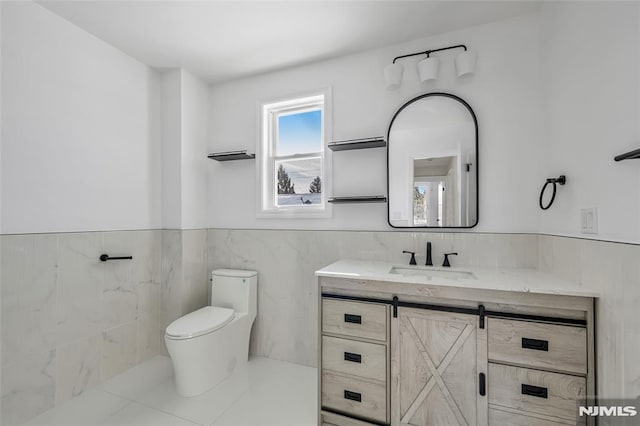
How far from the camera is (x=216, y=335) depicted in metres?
2.06

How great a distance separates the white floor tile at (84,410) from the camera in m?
1.72

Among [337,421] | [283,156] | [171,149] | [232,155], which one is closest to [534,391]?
[337,421]

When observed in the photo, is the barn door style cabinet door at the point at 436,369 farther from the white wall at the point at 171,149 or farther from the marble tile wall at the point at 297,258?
the white wall at the point at 171,149

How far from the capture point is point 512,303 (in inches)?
53.4

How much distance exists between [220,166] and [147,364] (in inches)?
73.2

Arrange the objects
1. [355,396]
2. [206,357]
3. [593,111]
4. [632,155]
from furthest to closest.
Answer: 1. [206,357]
2. [355,396]
3. [593,111]
4. [632,155]

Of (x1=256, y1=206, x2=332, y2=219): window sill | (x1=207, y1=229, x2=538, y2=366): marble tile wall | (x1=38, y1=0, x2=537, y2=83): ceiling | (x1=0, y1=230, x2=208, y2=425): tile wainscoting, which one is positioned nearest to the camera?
(x1=0, y1=230, x2=208, y2=425): tile wainscoting

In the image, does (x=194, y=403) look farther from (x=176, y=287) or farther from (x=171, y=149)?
(x=171, y=149)

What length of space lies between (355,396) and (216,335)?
107cm

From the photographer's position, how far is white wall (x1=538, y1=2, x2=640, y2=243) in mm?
1039

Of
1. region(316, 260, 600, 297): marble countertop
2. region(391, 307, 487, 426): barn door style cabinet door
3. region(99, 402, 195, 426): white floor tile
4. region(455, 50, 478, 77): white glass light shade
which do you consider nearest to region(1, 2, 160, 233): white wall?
region(99, 402, 195, 426): white floor tile

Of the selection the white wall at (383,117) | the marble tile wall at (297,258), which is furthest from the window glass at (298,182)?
the marble tile wall at (297,258)

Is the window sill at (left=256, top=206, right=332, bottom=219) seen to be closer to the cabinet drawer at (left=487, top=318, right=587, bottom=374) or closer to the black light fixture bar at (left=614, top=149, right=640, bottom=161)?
the cabinet drawer at (left=487, top=318, right=587, bottom=374)

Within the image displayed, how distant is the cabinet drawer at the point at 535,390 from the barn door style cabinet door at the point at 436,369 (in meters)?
0.07
